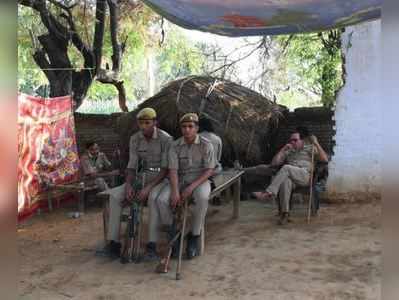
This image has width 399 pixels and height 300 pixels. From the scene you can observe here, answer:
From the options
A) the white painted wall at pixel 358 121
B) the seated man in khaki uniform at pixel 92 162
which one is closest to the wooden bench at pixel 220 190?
the seated man in khaki uniform at pixel 92 162

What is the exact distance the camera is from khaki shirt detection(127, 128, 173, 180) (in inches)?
199

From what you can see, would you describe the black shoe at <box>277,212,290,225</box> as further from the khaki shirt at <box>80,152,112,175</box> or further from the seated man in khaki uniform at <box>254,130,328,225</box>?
the khaki shirt at <box>80,152,112,175</box>

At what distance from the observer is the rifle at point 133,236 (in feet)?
15.1

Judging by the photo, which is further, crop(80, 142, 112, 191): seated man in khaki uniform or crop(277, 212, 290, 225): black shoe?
crop(80, 142, 112, 191): seated man in khaki uniform

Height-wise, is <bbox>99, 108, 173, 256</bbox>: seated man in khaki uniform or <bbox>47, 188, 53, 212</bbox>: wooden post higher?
<bbox>99, 108, 173, 256</bbox>: seated man in khaki uniform

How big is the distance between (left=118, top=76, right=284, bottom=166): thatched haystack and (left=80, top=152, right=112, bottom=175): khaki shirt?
1.61 feet

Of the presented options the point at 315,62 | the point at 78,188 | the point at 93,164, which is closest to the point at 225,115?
the point at 93,164

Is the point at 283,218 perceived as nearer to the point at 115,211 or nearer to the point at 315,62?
the point at 115,211

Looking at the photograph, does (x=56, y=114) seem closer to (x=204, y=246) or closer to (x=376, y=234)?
(x=204, y=246)

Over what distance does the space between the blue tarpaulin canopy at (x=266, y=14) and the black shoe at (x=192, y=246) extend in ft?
7.77

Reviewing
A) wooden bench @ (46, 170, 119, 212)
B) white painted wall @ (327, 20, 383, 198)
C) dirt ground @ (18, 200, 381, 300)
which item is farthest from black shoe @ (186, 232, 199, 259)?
white painted wall @ (327, 20, 383, 198)

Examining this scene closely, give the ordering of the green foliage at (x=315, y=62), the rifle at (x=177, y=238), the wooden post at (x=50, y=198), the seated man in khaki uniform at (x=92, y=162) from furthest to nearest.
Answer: the green foliage at (x=315, y=62), the seated man in khaki uniform at (x=92, y=162), the wooden post at (x=50, y=198), the rifle at (x=177, y=238)

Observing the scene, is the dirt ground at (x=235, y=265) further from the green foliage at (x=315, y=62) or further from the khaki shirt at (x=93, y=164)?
the green foliage at (x=315, y=62)

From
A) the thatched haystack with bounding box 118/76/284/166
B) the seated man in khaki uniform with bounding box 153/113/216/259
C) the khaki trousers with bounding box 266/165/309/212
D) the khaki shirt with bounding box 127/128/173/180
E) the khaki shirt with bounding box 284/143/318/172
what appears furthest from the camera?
the thatched haystack with bounding box 118/76/284/166
